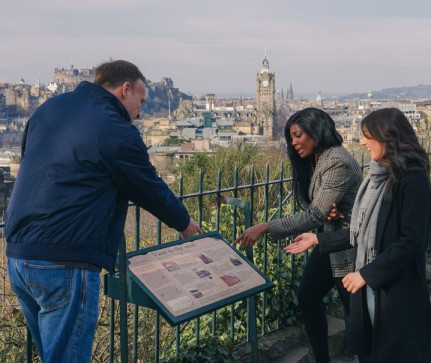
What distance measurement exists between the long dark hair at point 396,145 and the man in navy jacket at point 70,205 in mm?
965

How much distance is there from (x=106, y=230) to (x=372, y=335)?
4.08 ft

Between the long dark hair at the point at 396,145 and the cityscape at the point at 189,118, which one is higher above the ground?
the long dark hair at the point at 396,145

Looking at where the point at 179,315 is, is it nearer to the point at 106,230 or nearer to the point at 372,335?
the point at 106,230

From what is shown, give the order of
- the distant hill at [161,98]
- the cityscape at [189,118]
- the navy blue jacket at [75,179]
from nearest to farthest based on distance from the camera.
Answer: the navy blue jacket at [75,179] → the cityscape at [189,118] → the distant hill at [161,98]

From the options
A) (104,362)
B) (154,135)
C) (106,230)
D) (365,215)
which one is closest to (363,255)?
(365,215)

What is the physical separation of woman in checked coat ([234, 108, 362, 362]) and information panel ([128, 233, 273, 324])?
287mm

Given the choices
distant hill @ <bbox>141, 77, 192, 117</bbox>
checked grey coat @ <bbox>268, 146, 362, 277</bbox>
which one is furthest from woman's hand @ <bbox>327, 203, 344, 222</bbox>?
distant hill @ <bbox>141, 77, 192, 117</bbox>

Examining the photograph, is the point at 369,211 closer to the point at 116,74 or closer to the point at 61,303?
the point at 116,74

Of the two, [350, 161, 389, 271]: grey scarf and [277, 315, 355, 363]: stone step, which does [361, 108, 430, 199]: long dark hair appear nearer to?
[350, 161, 389, 271]: grey scarf

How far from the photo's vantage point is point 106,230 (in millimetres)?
1931

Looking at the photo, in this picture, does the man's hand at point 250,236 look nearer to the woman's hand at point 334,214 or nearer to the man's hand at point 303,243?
the man's hand at point 303,243

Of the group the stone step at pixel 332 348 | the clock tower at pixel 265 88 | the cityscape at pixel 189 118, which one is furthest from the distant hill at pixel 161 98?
the stone step at pixel 332 348

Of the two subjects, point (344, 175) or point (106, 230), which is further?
point (344, 175)

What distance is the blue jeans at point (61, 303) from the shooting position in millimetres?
1868
